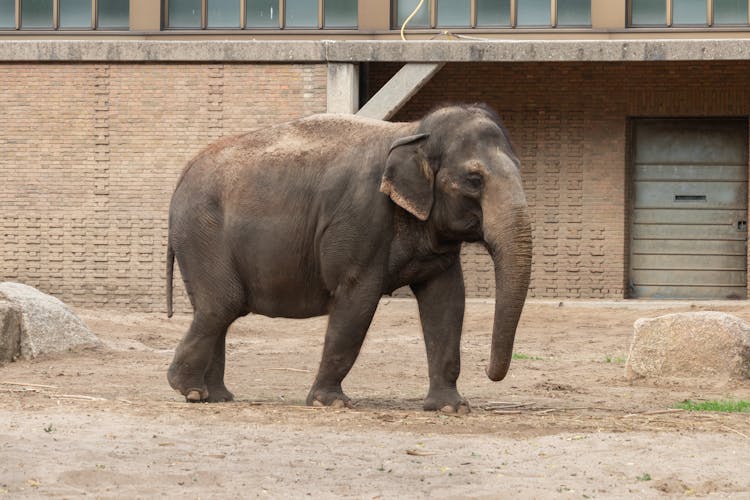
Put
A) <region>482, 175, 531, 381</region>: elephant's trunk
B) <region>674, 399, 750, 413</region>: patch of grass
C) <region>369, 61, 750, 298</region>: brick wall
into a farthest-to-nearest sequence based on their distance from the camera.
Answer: <region>369, 61, 750, 298</region>: brick wall, <region>674, 399, 750, 413</region>: patch of grass, <region>482, 175, 531, 381</region>: elephant's trunk

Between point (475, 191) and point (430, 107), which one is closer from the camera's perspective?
point (475, 191)

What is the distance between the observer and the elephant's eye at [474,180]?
355 inches

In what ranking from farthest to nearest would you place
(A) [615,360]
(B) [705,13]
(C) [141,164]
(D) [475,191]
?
(B) [705,13] < (C) [141,164] < (A) [615,360] < (D) [475,191]

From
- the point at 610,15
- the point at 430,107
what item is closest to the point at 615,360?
the point at 430,107

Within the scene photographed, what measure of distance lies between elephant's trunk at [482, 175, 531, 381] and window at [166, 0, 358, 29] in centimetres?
1621

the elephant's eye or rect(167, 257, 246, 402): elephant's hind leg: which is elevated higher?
the elephant's eye

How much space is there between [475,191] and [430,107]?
516 inches

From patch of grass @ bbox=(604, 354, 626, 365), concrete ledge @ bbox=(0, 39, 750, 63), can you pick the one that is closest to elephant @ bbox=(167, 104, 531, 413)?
patch of grass @ bbox=(604, 354, 626, 365)

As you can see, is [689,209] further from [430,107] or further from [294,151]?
[294,151]

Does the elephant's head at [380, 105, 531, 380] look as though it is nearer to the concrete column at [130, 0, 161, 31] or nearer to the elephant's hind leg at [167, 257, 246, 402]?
the elephant's hind leg at [167, 257, 246, 402]

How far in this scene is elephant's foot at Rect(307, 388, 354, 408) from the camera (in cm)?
945

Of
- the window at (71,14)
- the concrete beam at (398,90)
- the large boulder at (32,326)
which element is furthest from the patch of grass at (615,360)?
the window at (71,14)

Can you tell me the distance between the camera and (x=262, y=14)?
24828 millimetres

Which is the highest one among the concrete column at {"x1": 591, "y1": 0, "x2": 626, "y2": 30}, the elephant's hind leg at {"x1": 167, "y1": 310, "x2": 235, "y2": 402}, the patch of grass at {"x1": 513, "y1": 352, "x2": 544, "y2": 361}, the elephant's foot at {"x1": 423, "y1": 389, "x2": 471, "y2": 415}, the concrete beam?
the concrete column at {"x1": 591, "y1": 0, "x2": 626, "y2": 30}
